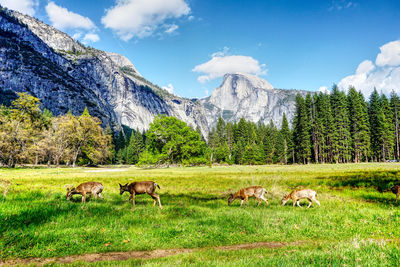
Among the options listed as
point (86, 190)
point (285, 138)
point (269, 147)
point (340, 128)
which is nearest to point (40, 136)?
point (86, 190)

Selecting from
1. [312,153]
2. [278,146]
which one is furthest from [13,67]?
[312,153]

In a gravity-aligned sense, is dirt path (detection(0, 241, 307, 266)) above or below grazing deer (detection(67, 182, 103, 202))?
below

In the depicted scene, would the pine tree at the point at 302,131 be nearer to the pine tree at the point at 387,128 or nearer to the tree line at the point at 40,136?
the pine tree at the point at 387,128

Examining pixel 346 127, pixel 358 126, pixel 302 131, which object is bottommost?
pixel 302 131

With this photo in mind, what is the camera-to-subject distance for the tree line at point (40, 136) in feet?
153

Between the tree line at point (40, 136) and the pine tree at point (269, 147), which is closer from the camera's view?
the tree line at point (40, 136)

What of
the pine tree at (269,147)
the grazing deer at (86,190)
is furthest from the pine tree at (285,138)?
the grazing deer at (86,190)

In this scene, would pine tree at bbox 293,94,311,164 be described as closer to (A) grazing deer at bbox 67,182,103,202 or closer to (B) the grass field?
(B) the grass field

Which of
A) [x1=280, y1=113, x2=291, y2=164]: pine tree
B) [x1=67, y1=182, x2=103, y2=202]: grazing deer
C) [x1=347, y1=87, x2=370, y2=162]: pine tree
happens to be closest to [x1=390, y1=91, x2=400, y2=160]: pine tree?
[x1=347, y1=87, x2=370, y2=162]: pine tree

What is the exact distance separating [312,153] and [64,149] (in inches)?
3407

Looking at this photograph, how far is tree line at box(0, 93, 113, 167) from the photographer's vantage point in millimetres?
46725

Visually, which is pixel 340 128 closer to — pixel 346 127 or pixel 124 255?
pixel 346 127

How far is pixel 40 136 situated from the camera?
5869 cm

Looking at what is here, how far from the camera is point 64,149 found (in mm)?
64125
